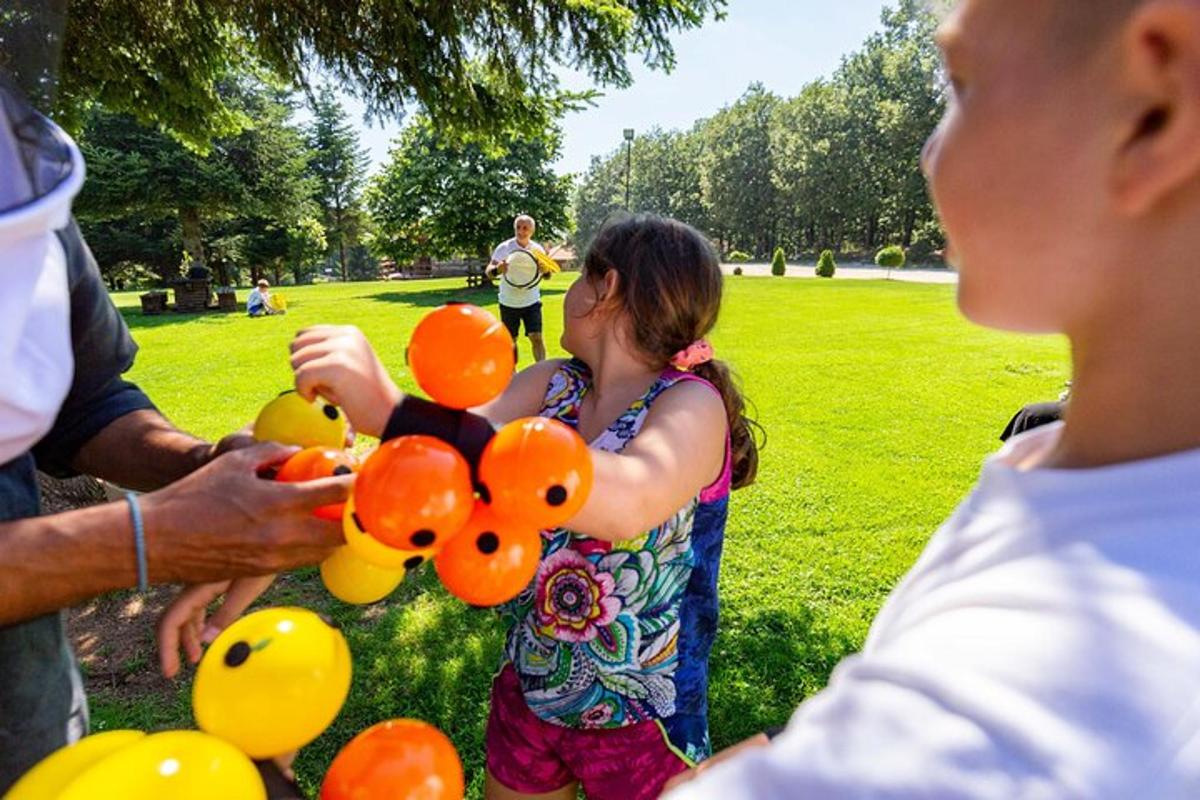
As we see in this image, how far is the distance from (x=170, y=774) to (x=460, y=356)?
2.19 feet

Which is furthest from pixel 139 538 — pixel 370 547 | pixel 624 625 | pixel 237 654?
pixel 624 625

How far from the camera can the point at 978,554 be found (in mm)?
568

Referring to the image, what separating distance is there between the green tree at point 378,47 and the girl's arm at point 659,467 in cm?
351

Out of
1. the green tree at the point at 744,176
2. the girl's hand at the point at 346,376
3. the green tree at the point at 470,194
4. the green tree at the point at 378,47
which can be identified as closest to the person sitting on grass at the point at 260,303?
the green tree at the point at 470,194

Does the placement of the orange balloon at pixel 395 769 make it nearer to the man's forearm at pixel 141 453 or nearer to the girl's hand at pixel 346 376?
the girl's hand at pixel 346 376

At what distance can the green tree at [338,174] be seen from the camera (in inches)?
1618

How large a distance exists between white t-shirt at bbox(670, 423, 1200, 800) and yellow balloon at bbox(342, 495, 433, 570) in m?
0.65

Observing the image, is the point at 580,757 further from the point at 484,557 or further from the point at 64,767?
the point at 64,767

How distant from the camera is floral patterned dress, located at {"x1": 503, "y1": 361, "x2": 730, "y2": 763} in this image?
66.0 inches

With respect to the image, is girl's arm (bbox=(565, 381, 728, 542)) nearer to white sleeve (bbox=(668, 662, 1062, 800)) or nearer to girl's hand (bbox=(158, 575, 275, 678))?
girl's hand (bbox=(158, 575, 275, 678))

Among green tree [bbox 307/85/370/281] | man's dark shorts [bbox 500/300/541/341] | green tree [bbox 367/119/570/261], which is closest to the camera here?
man's dark shorts [bbox 500/300/541/341]

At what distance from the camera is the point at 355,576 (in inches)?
50.5

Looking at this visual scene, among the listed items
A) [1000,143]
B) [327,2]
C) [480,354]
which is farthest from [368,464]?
[327,2]

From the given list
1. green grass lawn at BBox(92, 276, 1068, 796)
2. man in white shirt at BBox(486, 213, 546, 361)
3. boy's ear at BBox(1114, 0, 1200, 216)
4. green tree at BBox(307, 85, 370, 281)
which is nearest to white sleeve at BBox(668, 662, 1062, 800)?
boy's ear at BBox(1114, 0, 1200, 216)
